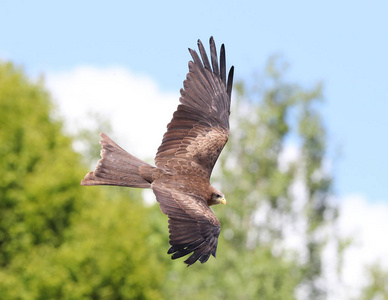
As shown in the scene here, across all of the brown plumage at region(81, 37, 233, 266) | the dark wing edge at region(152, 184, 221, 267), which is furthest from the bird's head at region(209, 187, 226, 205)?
the dark wing edge at region(152, 184, 221, 267)

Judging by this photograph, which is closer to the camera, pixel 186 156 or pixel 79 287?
pixel 186 156

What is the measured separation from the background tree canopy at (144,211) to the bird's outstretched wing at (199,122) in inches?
755

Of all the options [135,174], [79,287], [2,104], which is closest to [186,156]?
[135,174]

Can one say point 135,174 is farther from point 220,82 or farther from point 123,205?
point 123,205

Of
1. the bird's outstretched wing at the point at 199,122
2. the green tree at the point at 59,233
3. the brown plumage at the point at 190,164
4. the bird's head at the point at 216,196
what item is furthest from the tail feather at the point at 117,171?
the green tree at the point at 59,233

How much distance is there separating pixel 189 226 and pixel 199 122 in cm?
267

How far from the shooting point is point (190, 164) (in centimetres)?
1086

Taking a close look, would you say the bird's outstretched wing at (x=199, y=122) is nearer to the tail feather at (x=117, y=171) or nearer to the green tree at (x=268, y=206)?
the tail feather at (x=117, y=171)

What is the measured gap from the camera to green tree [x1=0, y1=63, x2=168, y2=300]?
30.0 metres

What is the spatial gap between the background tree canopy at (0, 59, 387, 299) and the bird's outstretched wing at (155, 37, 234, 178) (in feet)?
62.9

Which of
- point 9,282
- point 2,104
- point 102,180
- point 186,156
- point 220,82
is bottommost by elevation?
point 9,282

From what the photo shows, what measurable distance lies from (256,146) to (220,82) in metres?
23.6

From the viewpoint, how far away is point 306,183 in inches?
1421

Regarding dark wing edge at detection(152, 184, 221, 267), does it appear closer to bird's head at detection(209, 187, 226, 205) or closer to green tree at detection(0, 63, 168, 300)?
bird's head at detection(209, 187, 226, 205)
